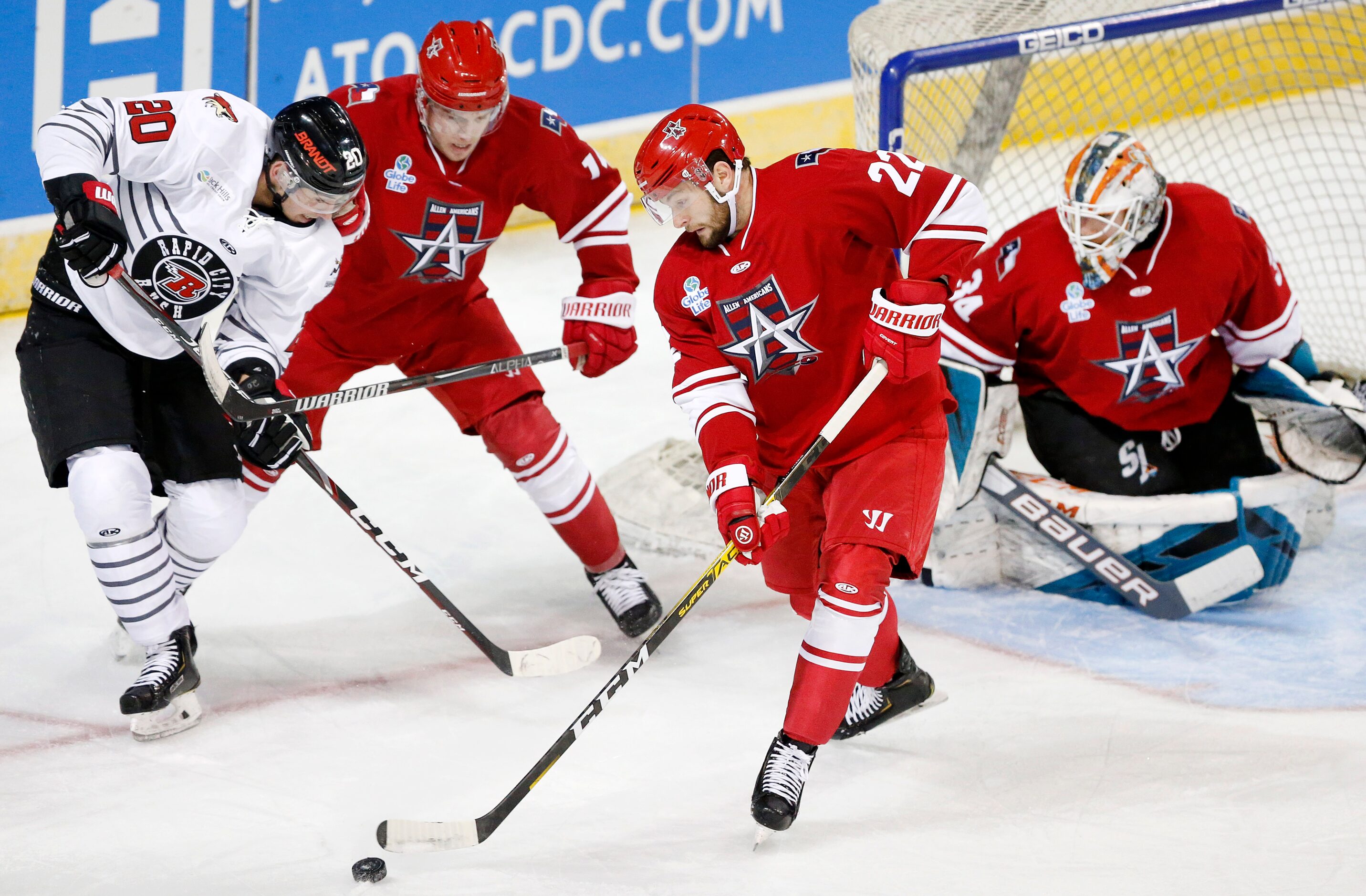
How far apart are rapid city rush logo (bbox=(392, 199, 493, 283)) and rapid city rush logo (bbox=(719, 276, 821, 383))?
2.54 ft

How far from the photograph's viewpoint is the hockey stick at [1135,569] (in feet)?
9.15

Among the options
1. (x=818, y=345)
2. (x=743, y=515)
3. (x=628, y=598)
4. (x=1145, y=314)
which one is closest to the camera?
(x=743, y=515)

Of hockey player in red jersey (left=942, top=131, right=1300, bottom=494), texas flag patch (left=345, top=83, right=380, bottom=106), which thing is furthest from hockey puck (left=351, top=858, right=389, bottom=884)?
hockey player in red jersey (left=942, top=131, right=1300, bottom=494)

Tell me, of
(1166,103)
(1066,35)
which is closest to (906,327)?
(1066,35)

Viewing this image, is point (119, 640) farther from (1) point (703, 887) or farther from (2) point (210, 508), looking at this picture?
(1) point (703, 887)

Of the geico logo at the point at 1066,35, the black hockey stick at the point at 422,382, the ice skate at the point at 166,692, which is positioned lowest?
the ice skate at the point at 166,692

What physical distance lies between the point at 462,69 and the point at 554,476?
0.87m

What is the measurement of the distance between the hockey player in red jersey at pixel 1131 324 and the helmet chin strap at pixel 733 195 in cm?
92

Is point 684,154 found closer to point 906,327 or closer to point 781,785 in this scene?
point 906,327

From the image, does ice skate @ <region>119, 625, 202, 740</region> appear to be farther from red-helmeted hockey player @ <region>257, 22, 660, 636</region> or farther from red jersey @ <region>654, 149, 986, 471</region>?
red jersey @ <region>654, 149, 986, 471</region>

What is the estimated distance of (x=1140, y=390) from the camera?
2.88 meters

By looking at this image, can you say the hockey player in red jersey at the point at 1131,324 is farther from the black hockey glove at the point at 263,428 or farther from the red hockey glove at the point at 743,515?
the black hockey glove at the point at 263,428

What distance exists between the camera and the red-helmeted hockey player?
2.63 m

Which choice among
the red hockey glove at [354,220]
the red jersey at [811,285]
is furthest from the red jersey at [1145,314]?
the red hockey glove at [354,220]
